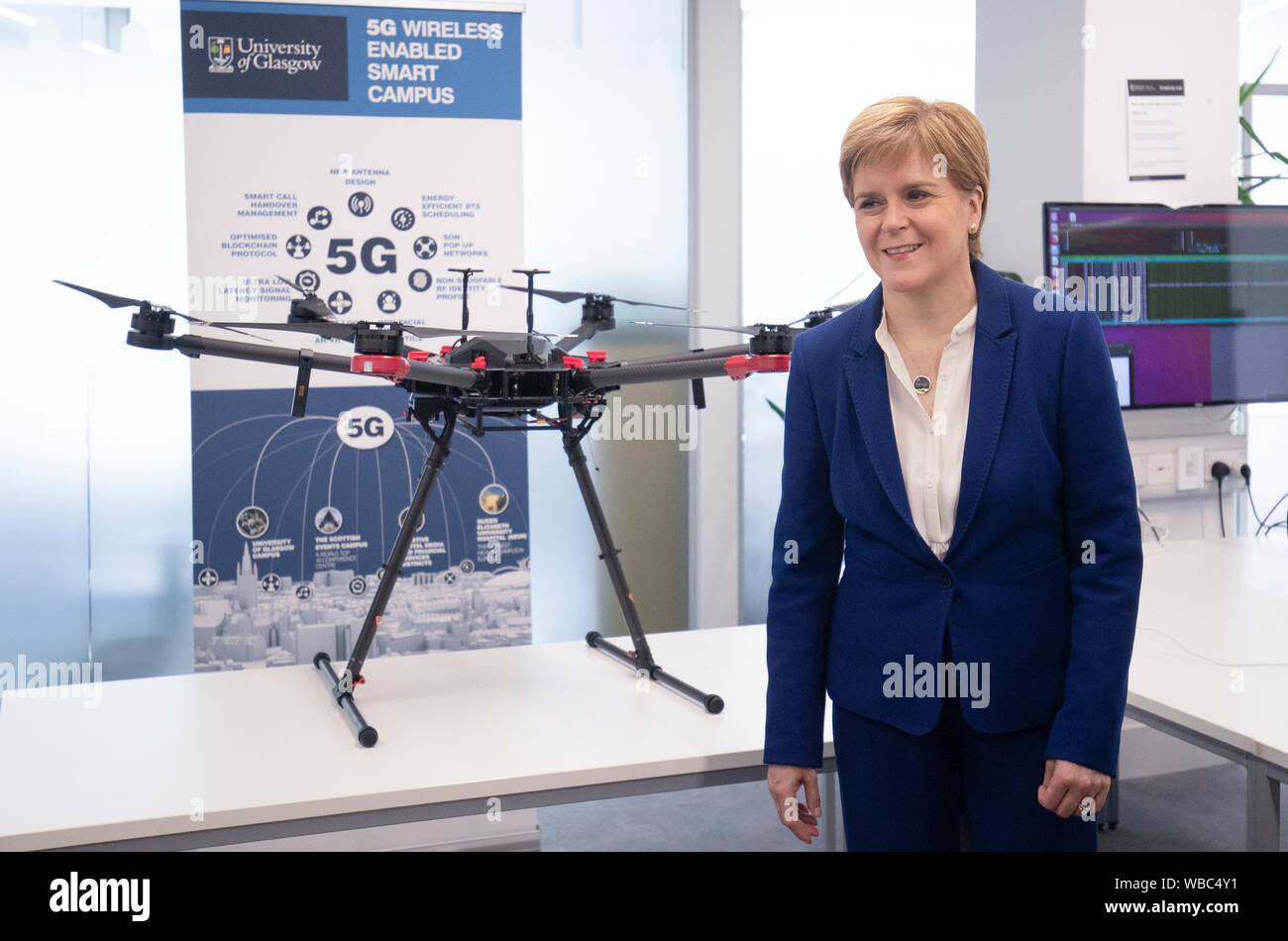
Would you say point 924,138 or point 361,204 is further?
point 361,204

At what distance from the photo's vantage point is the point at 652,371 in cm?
212

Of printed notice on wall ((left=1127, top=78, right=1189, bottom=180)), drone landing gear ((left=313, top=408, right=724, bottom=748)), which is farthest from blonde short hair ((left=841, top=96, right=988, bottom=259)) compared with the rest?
printed notice on wall ((left=1127, top=78, right=1189, bottom=180))

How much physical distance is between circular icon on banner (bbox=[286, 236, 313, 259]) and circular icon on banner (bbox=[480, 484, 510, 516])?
38.7 inches

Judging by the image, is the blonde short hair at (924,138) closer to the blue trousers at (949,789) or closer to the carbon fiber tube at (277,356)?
the blue trousers at (949,789)

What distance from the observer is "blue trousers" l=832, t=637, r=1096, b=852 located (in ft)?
4.84

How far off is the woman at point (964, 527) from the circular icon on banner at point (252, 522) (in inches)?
99.9

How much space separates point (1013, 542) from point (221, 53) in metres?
3.04

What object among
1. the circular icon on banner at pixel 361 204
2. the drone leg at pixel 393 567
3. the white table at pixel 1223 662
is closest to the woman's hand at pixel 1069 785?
the white table at pixel 1223 662

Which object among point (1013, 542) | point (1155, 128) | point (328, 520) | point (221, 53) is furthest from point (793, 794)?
point (221, 53)

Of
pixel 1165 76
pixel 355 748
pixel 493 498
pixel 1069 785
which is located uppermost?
pixel 1165 76

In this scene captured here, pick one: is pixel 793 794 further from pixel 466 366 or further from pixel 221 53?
pixel 221 53
